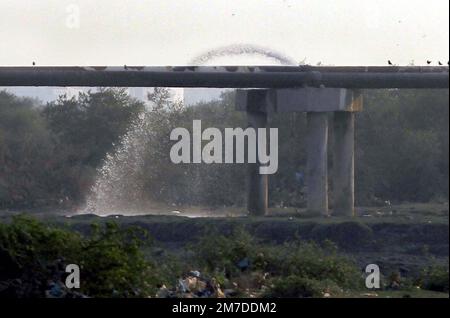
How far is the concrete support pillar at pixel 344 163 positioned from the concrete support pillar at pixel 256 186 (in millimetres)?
2727

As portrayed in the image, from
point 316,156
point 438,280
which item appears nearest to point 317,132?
point 316,156

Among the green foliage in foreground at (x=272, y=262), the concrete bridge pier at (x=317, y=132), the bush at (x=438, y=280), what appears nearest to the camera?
the bush at (x=438, y=280)

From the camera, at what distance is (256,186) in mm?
28312

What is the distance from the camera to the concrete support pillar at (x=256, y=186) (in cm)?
2822

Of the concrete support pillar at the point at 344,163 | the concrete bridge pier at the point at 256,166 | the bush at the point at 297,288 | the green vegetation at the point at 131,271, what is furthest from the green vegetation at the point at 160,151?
the bush at the point at 297,288

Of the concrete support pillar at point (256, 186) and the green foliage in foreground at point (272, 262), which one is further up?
the concrete support pillar at point (256, 186)

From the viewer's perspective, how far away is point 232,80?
1069 inches

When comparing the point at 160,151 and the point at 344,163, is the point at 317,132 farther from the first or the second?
the point at 344,163

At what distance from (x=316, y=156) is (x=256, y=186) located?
171cm

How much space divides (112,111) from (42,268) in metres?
20.9

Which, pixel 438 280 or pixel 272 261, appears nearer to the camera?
pixel 438 280

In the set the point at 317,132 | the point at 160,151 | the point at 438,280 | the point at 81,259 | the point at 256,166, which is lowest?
the point at 438,280

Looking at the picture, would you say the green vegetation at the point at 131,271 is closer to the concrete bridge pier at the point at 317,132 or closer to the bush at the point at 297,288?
the bush at the point at 297,288
